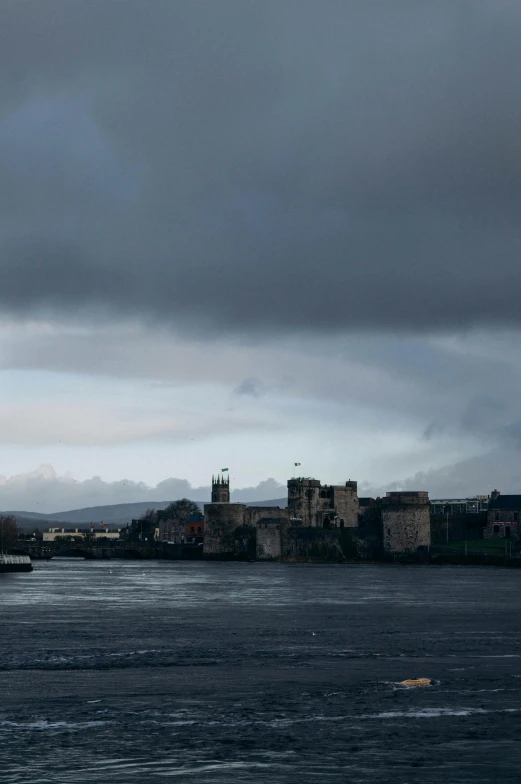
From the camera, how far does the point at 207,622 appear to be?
7112cm

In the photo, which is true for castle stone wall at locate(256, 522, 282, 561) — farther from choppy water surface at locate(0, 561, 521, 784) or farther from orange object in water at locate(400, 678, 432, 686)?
orange object in water at locate(400, 678, 432, 686)

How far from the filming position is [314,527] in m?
189

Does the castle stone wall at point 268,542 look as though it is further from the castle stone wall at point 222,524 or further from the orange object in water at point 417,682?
the orange object in water at point 417,682

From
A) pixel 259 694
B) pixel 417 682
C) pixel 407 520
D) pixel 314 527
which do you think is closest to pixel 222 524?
pixel 314 527

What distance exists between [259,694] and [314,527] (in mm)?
146140

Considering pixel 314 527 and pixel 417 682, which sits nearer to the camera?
pixel 417 682

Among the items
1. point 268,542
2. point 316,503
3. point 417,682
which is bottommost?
point 417,682

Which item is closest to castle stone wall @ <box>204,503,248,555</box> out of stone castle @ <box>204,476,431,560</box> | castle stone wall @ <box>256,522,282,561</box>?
stone castle @ <box>204,476,431,560</box>

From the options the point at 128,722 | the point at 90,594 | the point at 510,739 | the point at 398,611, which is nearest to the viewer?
the point at 510,739

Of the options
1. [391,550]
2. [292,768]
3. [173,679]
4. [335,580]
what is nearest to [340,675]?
[173,679]

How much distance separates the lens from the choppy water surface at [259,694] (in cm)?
3266

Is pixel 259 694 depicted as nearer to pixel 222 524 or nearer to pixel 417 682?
pixel 417 682

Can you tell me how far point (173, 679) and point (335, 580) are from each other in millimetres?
83888

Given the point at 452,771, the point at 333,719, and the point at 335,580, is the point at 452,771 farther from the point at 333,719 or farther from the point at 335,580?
the point at 335,580
